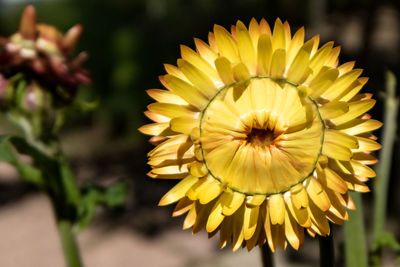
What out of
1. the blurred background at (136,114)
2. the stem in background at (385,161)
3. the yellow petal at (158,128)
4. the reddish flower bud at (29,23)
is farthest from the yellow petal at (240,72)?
the blurred background at (136,114)

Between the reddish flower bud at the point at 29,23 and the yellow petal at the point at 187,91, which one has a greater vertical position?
the reddish flower bud at the point at 29,23

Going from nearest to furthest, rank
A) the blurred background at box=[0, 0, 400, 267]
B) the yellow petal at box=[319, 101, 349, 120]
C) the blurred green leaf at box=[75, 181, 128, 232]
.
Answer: the yellow petal at box=[319, 101, 349, 120]
the blurred green leaf at box=[75, 181, 128, 232]
the blurred background at box=[0, 0, 400, 267]

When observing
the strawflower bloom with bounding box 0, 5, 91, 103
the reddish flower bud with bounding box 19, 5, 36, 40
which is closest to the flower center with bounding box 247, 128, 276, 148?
the strawflower bloom with bounding box 0, 5, 91, 103

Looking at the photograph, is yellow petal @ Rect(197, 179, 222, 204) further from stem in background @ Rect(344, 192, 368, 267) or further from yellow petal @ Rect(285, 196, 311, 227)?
stem in background @ Rect(344, 192, 368, 267)

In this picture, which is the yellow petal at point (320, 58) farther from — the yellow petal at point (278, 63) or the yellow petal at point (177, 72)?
the yellow petal at point (177, 72)

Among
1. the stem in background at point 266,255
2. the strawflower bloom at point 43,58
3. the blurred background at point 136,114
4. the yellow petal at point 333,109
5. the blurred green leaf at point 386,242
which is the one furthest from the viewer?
the blurred background at point 136,114

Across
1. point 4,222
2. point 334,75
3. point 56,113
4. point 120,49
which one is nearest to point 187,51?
point 334,75

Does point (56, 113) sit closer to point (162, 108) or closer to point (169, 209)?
point (162, 108)

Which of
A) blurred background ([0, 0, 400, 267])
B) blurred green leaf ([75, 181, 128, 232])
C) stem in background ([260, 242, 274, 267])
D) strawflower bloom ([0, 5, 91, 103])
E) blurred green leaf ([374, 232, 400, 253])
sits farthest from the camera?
blurred background ([0, 0, 400, 267])
